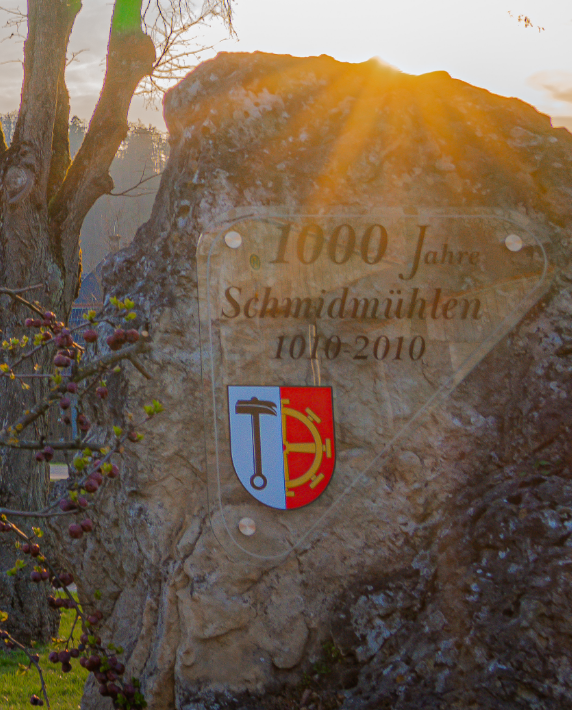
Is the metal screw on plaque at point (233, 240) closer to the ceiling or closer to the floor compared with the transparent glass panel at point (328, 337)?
closer to the ceiling

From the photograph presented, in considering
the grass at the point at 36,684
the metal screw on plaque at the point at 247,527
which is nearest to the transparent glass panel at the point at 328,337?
the metal screw on plaque at the point at 247,527

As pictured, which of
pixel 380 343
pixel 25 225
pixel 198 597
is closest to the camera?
pixel 198 597

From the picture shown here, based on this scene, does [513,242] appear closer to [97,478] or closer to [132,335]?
A: [132,335]

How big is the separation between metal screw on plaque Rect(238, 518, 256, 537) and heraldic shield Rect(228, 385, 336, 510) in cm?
10

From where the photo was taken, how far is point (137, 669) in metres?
2.64

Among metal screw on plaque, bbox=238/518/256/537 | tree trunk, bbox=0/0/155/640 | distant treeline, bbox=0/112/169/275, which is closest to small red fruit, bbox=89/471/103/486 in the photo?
metal screw on plaque, bbox=238/518/256/537

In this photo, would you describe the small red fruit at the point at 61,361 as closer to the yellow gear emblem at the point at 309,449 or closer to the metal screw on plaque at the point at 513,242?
the yellow gear emblem at the point at 309,449

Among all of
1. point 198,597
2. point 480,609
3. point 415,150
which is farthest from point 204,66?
point 480,609

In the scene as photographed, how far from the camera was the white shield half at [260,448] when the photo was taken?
2.56 metres

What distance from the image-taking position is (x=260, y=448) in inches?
101

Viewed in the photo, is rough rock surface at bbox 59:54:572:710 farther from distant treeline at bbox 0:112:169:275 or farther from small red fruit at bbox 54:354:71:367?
distant treeline at bbox 0:112:169:275

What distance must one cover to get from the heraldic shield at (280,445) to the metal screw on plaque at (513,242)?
1.06 metres

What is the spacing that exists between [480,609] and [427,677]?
0.30m

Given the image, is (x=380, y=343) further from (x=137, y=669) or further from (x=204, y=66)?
(x=137, y=669)
